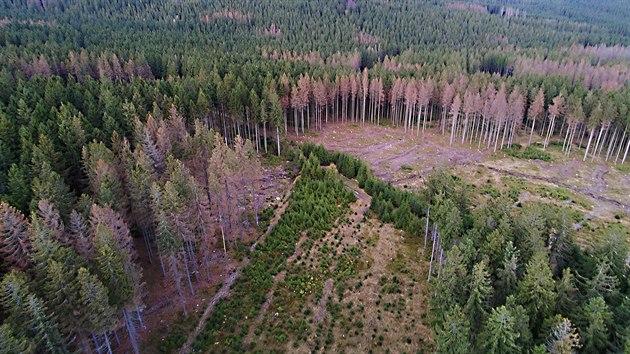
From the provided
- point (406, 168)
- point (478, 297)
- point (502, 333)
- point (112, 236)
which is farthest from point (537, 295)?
point (406, 168)

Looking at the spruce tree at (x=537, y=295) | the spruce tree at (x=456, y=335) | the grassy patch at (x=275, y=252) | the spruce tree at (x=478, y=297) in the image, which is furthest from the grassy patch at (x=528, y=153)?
the spruce tree at (x=456, y=335)

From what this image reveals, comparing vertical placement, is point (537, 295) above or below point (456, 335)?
above

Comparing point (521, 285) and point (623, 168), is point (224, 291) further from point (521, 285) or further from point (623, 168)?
point (623, 168)

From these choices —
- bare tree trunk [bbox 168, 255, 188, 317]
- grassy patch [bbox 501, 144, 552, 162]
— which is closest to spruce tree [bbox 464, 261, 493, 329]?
bare tree trunk [bbox 168, 255, 188, 317]

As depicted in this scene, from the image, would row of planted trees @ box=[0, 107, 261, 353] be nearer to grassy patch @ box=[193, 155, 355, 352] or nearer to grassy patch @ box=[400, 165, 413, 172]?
grassy patch @ box=[193, 155, 355, 352]

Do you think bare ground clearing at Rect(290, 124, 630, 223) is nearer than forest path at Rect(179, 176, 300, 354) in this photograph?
No
